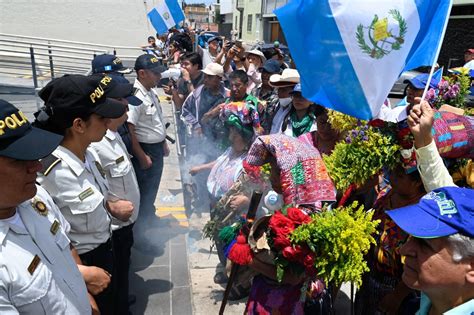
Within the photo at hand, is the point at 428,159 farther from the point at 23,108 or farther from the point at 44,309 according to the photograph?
the point at 23,108

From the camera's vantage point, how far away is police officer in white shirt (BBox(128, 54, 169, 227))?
4.29 meters

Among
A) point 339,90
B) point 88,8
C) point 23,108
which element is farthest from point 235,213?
point 88,8

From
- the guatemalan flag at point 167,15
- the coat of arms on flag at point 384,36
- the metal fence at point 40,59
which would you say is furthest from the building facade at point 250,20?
the coat of arms on flag at point 384,36

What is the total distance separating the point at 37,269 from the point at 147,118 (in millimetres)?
2991

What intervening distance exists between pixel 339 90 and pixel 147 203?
133 inches

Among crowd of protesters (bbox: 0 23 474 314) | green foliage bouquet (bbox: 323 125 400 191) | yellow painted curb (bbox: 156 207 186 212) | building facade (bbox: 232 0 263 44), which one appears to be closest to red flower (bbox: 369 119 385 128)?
green foliage bouquet (bbox: 323 125 400 191)

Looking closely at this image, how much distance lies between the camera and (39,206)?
184 centimetres

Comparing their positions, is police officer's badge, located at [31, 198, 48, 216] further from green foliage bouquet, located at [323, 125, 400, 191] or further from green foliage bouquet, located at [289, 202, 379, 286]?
green foliage bouquet, located at [323, 125, 400, 191]

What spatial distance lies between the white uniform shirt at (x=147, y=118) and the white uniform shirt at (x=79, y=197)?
70.5 inches

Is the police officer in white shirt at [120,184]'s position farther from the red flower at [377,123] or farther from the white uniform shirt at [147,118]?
the red flower at [377,123]

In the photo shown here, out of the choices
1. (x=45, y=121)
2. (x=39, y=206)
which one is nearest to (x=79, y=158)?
(x=45, y=121)

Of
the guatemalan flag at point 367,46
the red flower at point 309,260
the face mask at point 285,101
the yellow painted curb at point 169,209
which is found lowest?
the yellow painted curb at point 169,209

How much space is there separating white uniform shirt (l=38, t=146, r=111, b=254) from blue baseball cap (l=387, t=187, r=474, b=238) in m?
1.80

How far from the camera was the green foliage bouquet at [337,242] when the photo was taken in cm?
181
